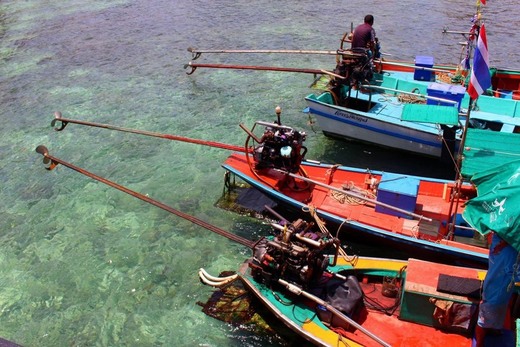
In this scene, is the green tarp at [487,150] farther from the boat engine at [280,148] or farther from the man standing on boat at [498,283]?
the boat engine at [280,148]

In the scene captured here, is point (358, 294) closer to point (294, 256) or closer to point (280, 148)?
point (294, 256)

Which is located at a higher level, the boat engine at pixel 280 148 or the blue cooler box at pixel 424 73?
the blue cooler box at pixel 424 73

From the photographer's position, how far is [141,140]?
1880cm

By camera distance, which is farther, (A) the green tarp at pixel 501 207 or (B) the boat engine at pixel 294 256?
(B) the boat engine at pixel 294 256

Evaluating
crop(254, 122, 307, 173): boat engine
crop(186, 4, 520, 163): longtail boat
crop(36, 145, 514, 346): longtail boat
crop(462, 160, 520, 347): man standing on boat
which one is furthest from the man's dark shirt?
crop(462, 160, 520, 347): man standing on boat

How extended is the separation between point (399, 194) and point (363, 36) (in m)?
7.95

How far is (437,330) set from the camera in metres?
8.58

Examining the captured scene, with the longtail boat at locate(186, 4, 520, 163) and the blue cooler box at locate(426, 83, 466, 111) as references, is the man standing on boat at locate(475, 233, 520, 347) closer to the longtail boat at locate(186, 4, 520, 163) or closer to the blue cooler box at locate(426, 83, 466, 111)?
the longtail boat at locate(186, 4, 520, 163)

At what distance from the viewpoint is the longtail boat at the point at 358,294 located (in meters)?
8.27

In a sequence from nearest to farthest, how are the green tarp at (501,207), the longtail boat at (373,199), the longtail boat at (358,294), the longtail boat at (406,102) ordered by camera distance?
the green tarp at (501,207) < the longtail boat at (358,294) < the longtail boat at (373,199) < the longtail boat at (406,102)

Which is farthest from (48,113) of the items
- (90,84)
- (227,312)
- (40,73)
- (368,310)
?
(368,310)

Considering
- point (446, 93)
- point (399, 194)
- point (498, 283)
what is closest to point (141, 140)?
point (399, 194)

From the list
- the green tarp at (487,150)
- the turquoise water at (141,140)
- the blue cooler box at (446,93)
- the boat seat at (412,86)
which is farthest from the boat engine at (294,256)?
the boat seat at (412,86)

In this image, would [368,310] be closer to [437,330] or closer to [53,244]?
[437,330]
